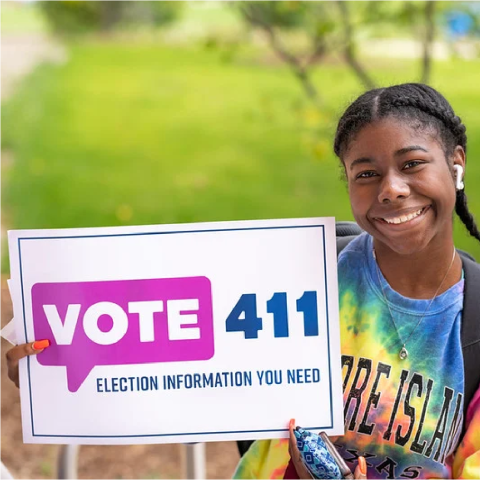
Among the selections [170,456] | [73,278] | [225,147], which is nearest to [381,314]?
[73,278]

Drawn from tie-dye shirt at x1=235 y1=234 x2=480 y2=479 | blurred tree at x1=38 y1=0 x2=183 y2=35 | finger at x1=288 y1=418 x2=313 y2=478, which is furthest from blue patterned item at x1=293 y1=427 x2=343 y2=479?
blurred tree at x1=38 y1=0 x2=183 y2=35

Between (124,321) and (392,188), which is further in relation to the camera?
(124,321)

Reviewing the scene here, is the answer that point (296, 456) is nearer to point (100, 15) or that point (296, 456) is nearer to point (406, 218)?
point (406, 218)

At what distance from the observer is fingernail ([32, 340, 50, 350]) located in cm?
181

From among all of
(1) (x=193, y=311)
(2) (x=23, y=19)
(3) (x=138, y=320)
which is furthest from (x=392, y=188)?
(2) (x=23, y=19)

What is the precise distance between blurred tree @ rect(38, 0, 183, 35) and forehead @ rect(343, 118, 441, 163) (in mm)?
6769

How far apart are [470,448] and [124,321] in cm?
87

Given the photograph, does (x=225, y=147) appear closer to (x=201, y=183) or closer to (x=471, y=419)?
(x=201, y=183)

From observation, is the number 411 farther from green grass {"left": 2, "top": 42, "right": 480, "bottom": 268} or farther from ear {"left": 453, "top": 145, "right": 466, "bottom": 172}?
green grass {"left": 2, "top": 42, "right": 480, "bottom": 268}

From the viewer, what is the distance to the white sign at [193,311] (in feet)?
5.95

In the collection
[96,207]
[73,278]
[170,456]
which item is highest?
[96,207]

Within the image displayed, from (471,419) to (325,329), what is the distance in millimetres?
395

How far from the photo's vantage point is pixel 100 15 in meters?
8.48

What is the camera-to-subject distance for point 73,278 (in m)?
1.82
